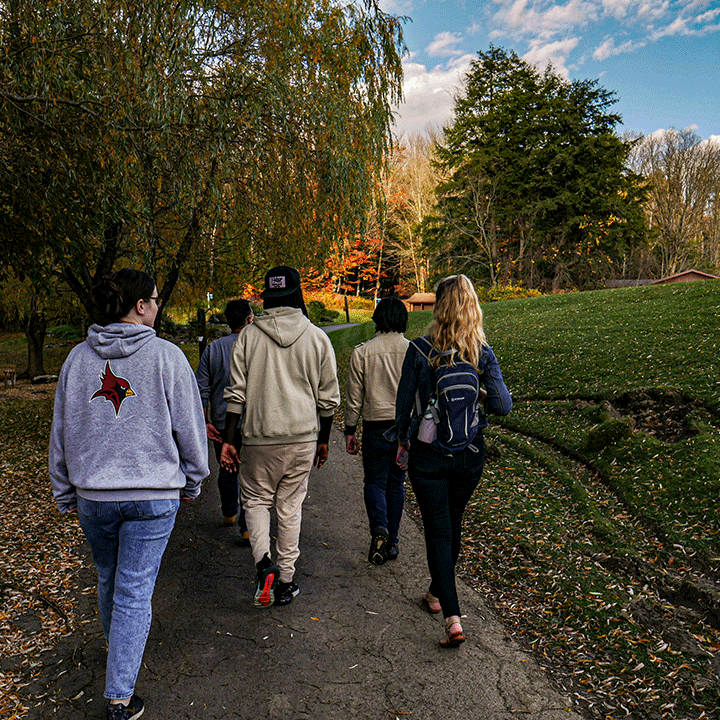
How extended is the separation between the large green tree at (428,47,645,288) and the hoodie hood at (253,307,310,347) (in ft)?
105

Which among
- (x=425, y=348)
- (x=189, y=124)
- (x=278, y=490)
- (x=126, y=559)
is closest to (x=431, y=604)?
(x=278, y=490)

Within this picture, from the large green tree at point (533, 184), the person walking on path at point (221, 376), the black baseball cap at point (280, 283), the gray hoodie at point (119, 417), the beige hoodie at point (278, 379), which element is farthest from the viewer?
the large green tree at point (533, 184)

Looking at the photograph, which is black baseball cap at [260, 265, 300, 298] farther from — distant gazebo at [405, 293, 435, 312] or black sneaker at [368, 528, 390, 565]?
distant gazebo at [405, 293, 435, 312]

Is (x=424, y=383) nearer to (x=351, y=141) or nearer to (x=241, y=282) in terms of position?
(x=351, y=141)

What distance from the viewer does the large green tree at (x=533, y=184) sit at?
32.9 metres

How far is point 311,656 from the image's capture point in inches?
126

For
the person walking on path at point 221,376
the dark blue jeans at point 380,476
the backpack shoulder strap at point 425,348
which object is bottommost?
the dark blue jeans at point 380,476

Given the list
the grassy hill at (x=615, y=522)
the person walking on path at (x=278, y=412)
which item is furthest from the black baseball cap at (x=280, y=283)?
the grassy hill at (x=615, y=522)

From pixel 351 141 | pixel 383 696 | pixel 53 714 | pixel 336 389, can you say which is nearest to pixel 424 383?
pixel 336 389

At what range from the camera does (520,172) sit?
34.6 meters

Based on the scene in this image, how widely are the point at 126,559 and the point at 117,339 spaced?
3.27 feet

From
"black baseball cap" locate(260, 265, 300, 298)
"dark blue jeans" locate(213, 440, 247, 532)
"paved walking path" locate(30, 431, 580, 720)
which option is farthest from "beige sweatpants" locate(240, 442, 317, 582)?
"dark blue jeans" locate(213, 440, 247, 532)

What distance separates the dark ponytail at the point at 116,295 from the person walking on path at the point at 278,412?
3.91 ft

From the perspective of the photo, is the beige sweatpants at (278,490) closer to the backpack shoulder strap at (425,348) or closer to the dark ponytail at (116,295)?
the backpack shoulder strap at (425,348)
